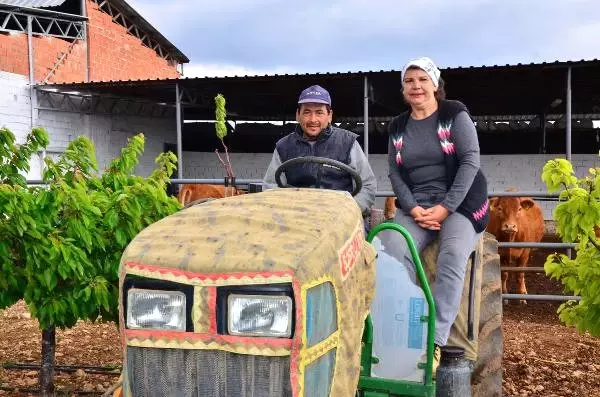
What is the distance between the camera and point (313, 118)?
3561 millimetres

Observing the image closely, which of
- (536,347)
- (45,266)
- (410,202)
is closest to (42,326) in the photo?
(45,266)

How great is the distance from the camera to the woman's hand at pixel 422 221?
311 cm

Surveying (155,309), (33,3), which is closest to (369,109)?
(33,3)

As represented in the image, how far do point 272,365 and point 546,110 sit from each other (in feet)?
61.1

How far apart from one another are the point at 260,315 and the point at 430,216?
1.60 m

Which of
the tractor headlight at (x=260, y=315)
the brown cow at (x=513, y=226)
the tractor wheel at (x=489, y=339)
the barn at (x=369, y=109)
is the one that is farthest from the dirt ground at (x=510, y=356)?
the barn at (x=369, y=109)

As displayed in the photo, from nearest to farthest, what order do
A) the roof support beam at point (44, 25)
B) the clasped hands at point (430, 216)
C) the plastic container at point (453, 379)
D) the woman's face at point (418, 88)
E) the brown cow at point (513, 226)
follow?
the plastic container at point (453, 379)
the clasped hands at point (430, 216)
the woman's face at point (418, 88)
the brown cow at point (513, 226)
the roof support beam at point (44, 25)

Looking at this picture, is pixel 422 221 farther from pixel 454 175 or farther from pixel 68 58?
pixel 68 58

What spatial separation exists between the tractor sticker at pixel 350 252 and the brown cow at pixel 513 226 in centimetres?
657

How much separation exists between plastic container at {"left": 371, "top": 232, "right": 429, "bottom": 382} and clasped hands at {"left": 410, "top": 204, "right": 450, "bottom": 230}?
0.34m

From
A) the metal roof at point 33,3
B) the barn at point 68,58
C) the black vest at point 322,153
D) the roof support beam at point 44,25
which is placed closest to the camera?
the black vest at point 322,153

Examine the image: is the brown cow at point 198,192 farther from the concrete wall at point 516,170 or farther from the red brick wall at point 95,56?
the red brick wall at point 95,56

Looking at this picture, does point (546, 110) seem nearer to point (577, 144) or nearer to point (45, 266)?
point (577, 144)

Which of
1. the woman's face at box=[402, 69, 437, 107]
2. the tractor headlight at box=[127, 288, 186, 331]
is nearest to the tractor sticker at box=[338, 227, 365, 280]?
the tractor headlight at box=[127, 288, 186, 331]
